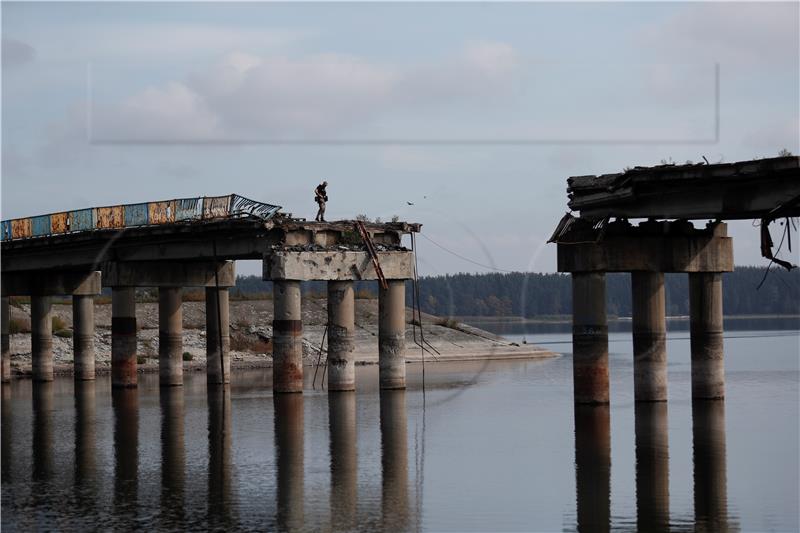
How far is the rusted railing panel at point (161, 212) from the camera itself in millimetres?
77500

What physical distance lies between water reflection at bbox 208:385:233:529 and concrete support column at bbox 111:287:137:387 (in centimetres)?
949

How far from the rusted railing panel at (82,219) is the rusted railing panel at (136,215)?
3.29 m

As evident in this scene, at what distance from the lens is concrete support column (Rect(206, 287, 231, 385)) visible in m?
86.0

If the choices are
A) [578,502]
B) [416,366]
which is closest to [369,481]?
[578,502]

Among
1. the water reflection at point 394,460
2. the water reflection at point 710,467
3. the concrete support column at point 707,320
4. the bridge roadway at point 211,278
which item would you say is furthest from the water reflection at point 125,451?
the concrete support column at point 707,320

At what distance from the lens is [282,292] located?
2749 inches

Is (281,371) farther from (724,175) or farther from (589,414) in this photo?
(724,175)

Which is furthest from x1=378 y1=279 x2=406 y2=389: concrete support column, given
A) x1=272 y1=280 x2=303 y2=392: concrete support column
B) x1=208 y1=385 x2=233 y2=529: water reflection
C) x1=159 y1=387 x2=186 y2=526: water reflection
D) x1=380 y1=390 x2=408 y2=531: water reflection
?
x1=159 y1=387 x2=186 y2=526: water reflection

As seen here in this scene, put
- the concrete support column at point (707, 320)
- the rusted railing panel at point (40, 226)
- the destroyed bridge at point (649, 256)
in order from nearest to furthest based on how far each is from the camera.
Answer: the destroyed bridge at point (649, 256), the concrete support column at point (707, 320), the rusted railing panel at point (40, 226)

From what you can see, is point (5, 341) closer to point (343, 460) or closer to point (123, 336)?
point (123, 336)

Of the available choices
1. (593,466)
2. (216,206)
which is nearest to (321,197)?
(216,206)

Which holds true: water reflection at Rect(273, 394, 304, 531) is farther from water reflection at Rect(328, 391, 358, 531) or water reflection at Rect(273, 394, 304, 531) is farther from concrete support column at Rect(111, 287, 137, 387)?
concrete support column at Rect(111, 287, 137, 387)

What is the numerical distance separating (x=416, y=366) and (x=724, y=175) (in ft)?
209

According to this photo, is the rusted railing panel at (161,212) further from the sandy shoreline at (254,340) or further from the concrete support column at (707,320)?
the concrete support column at (707,320)
